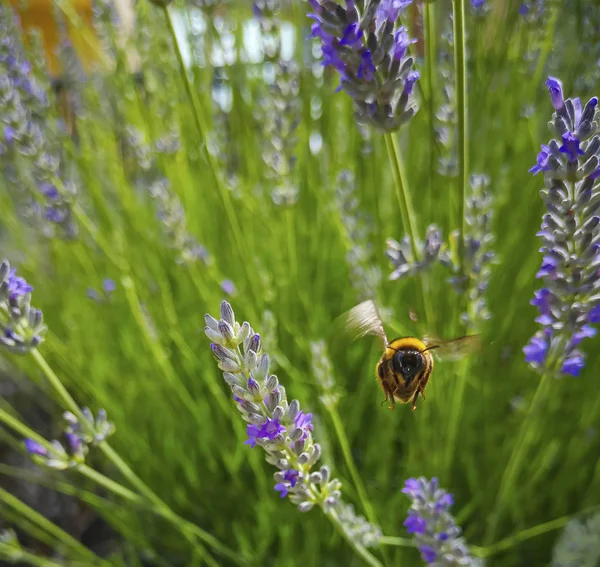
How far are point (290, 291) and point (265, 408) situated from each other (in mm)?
830

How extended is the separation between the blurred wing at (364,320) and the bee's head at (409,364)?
6cm

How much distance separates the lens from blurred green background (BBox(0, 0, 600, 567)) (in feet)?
3.43

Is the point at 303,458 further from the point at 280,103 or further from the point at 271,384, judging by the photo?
the point at 280,103

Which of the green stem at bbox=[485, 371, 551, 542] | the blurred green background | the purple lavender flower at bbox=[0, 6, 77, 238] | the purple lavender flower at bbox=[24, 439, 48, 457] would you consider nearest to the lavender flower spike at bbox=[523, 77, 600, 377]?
the green stem at bbox=[485, 371, 551, 542]

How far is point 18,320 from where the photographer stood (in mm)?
654

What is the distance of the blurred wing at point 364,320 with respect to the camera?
54 centimetres

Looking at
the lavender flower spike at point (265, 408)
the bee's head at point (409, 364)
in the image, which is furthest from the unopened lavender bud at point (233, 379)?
the bee's head at point (409, 364)

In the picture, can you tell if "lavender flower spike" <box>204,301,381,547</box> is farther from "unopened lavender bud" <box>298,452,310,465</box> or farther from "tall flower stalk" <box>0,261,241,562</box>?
"tall flower stalk" <box>0,261,241,562</box>

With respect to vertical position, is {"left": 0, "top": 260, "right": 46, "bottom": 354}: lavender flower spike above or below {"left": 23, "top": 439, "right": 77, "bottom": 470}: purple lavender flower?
above

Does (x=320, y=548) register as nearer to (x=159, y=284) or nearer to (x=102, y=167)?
(x=159, y=284)

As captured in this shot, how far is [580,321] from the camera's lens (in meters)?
0.58

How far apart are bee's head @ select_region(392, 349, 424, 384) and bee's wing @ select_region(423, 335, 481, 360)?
17 mm

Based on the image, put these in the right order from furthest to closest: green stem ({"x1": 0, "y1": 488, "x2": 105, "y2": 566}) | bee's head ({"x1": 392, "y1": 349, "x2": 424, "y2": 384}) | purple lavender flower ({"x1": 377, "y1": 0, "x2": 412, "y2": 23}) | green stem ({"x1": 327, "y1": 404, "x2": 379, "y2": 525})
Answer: green stem ({"x1": 0, "y1": 488, "x2": 105, "y2": 566}), green stem ({"x1": 327, "y1": 404, "x2": 379, "y2": 525}), bee's head ({"x1": 392, "y1": 349, "x2": 424, "y2": 384}), purple lavender flower ({"x1": 377, "y1": 0, "x2": 412, "y2": 23})

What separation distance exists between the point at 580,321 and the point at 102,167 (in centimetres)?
146
